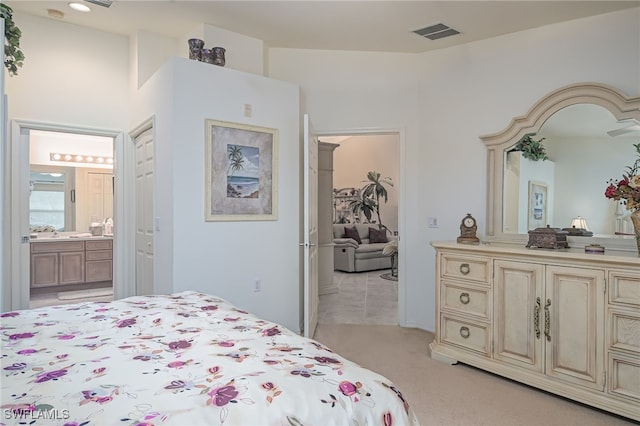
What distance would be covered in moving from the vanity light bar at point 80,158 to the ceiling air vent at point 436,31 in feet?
17.8

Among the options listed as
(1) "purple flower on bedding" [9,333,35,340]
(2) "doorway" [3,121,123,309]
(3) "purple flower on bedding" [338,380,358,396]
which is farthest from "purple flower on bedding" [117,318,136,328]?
(2) "doorway" [3,121,123,309]

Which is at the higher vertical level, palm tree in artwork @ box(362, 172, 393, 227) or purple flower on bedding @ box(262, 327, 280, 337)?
palm tree in artwork @ box(362, 172, 393, 227)

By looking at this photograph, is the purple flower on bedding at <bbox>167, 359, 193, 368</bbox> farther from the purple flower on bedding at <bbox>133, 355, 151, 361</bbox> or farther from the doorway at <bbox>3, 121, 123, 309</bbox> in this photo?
the doorway at <bbox>3, 121, 123, 309</bbox>

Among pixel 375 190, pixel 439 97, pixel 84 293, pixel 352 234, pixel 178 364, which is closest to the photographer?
pixel 178 364

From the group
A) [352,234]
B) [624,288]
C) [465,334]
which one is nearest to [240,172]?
[465,334]

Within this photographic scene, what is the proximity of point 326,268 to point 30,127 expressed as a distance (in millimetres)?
3821

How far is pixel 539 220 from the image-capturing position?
3.15 meters

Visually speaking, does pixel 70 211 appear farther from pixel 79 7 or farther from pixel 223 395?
pixel 223 395

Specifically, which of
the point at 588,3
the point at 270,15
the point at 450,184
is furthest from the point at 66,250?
the point at 588,3

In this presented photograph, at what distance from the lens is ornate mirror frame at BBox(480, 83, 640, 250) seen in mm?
2773

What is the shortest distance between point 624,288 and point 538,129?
56.7 inches

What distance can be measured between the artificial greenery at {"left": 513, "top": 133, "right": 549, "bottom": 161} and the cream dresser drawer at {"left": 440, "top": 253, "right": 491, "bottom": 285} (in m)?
1.01

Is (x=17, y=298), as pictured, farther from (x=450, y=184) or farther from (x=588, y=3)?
(x=588, y=3)

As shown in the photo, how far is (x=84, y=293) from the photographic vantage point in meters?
5.66
